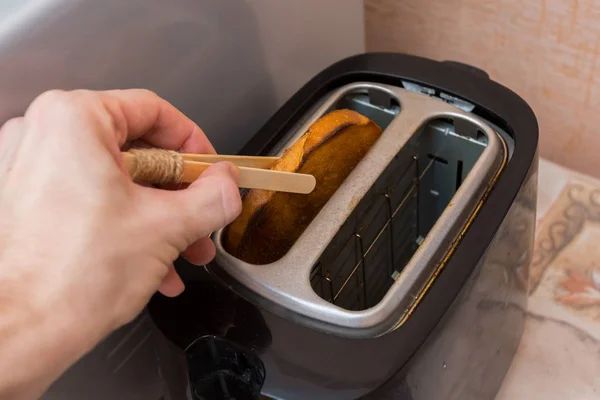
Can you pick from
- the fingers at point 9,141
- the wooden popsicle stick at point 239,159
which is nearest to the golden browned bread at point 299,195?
the wooden popsicle stick at point 239,159

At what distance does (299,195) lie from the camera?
0.49m

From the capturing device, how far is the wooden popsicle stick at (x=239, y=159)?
409 mm

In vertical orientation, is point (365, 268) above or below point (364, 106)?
below

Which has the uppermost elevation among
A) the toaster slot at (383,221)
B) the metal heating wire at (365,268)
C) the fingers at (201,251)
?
the fingers at (201,251)

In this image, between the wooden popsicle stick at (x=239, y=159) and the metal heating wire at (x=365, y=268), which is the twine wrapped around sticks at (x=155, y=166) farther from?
the metal heating wire at (x=365, y=268)

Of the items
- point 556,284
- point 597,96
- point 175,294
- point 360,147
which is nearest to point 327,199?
point 360,147

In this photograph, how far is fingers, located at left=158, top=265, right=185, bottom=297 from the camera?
0.41 m

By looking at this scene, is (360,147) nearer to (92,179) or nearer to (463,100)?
(463,100)

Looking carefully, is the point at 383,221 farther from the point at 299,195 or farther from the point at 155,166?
the point at 155,166

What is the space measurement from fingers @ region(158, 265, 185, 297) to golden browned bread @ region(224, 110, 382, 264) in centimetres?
6

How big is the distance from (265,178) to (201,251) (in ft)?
0.21

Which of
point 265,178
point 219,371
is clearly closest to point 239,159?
point 265,178

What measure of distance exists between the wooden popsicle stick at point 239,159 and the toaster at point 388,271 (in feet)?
0.17

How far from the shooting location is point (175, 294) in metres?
0.43
